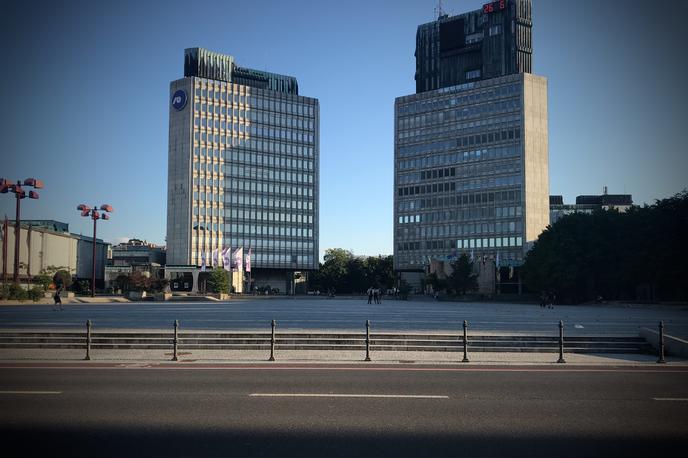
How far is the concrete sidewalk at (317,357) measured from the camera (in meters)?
19.9

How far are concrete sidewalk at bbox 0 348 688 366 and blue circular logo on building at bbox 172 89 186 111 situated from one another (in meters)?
149

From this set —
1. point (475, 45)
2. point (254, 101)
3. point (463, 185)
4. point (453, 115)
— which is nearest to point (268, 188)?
point (254, 101)

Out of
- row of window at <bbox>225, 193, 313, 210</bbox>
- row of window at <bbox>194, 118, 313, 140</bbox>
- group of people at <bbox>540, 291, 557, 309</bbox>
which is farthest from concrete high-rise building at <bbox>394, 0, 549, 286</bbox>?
group of people at <bbox>540, 291, 557, 309</bbox>

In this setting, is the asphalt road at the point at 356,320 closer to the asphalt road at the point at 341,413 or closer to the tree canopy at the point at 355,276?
the asphalt road at the point at 341,413

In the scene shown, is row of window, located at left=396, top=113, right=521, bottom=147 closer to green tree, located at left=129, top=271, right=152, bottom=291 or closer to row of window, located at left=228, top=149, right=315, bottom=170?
row of window, located at left=228, top=149, right=315, bottom=170

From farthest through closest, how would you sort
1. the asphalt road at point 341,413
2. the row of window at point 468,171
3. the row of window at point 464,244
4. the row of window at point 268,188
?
the row of window at point 268,188, the row of window at point 468,171, the row of window at point 464,244, the asphalt road at point 341,413

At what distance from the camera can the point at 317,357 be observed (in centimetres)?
2106

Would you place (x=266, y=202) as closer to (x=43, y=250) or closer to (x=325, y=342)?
(x=43, y=250)

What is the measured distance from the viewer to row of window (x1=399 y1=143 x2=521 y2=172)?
149m

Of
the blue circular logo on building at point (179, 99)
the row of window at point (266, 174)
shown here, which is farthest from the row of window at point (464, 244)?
the blue circular logo on building at point (179, 99)

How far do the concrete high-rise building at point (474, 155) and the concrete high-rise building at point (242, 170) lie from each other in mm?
28592

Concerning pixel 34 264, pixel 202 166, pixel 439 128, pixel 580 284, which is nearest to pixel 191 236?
pixel 202 166

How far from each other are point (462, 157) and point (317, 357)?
14139cm

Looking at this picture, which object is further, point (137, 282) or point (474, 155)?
point (474, 155)
